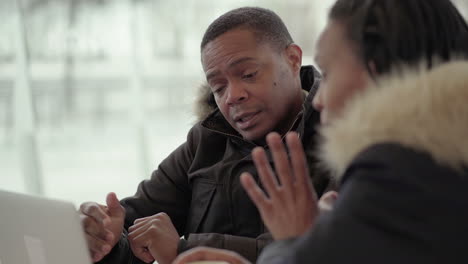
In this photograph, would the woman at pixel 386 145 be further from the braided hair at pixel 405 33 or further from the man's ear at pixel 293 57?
the man's ear at pixel 293 57

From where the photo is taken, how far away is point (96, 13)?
2.46 meters

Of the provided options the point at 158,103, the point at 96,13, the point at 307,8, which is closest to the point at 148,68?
the point at 158,103

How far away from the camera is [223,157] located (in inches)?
60.6

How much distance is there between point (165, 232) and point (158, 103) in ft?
4.63

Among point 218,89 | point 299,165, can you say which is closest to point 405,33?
point 299,165

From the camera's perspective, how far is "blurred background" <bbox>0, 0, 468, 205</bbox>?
231 cm

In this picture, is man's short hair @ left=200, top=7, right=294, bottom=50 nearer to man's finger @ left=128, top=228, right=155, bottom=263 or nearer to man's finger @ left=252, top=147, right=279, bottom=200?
man's finger @ left=128, top=228, right=155, bottom=263

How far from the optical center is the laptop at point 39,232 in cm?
93

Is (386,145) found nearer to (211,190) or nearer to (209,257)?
(209,257)

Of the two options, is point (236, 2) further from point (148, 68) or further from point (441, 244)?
point (441, 244)

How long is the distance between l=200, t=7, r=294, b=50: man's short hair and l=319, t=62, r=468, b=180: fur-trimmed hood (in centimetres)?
78

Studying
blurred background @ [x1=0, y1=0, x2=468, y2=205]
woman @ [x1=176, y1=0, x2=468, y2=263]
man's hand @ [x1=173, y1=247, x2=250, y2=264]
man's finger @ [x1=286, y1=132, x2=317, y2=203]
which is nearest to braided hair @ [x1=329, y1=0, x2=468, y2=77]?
woman @ [x1=176, y1=0, x2=468, y2=263]

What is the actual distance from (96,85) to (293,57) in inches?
47.4

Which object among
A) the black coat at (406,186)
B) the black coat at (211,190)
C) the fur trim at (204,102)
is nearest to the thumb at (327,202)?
the black coat at (406,186)
